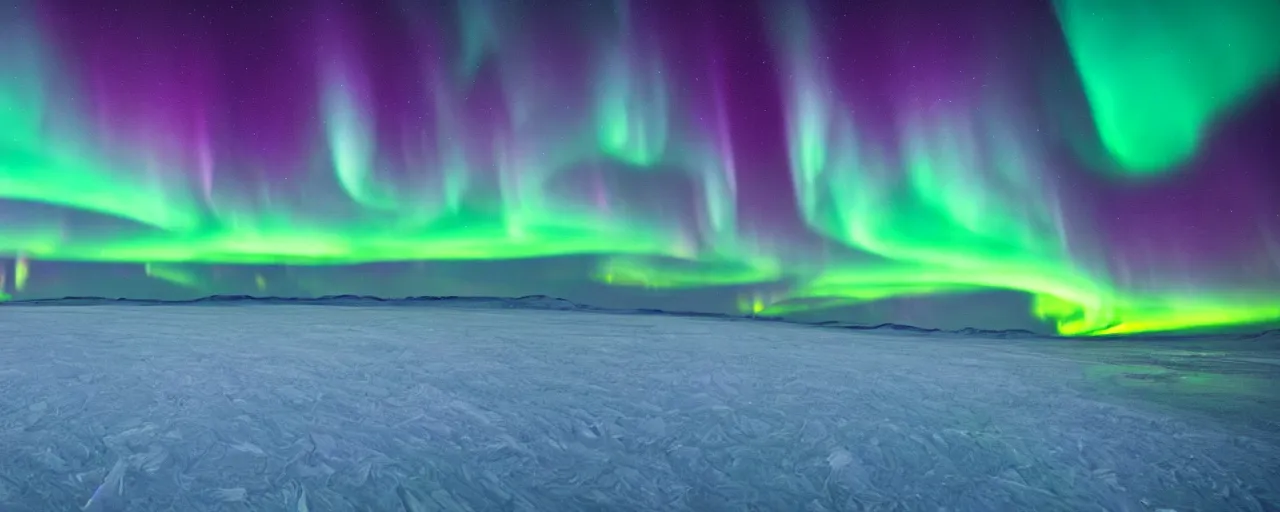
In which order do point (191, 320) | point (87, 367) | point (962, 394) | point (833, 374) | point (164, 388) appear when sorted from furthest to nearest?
point (191, 320) < point (833, 374) < point (87, 367) < point (962, 394) < point (164, 388)

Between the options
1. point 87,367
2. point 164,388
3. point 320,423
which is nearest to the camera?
point 320,423

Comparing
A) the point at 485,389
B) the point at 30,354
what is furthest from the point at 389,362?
the point at 30,354

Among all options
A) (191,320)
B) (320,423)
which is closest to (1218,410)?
(320,423)

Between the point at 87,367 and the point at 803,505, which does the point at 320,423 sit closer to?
the point at 803,505

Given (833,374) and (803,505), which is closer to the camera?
(803,505)

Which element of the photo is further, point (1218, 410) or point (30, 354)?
point (30, 354)

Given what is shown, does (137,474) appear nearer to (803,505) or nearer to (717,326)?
(803,505)
